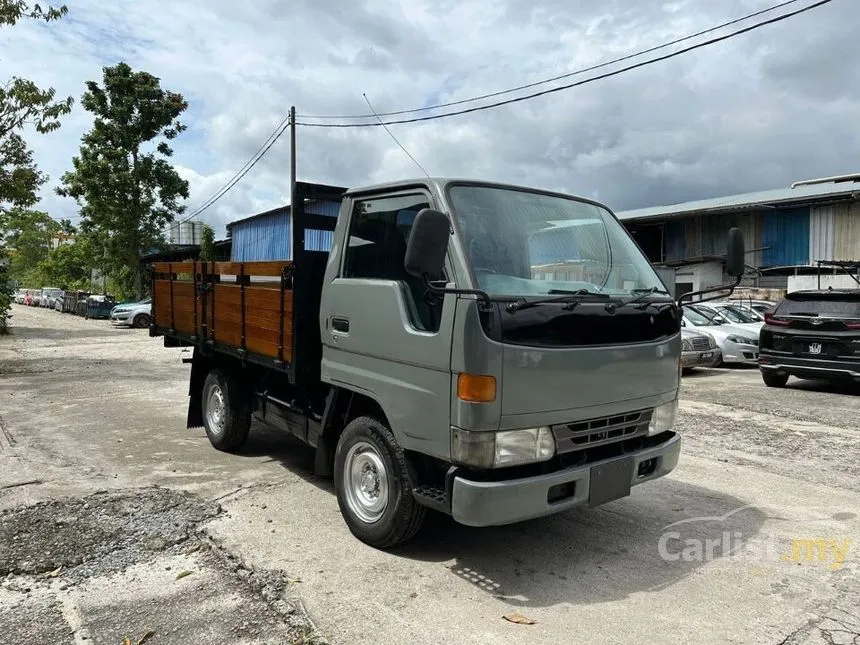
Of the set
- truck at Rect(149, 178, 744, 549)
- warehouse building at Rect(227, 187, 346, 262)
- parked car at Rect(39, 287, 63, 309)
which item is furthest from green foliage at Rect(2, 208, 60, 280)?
truck at Rect(149, 178, 744, 549)

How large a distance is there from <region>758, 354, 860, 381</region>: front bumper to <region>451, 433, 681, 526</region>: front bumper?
834 cm

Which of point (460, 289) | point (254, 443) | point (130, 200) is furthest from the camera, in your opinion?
point (130, 200)

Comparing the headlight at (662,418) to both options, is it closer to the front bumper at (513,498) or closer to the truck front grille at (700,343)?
the front bumper at (513,498)

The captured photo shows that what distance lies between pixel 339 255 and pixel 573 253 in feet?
5.12

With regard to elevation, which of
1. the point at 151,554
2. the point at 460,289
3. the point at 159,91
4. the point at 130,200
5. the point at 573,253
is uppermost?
the point at 159,91

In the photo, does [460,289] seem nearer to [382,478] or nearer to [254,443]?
[382,478]

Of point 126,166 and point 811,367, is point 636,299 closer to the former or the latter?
point 811,367

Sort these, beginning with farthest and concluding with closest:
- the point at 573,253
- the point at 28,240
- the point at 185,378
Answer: the point at 28,240
the point at 185,378
the point at 573,253

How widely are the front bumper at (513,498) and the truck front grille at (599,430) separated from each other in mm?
149

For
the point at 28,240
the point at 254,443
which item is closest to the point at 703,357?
the point at 254,443

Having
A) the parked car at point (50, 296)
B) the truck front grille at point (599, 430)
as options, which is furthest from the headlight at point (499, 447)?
the parked car at point (50, 296)

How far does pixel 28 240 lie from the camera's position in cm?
6988

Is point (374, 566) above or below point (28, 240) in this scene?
below

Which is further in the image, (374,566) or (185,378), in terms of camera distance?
(185,378)
